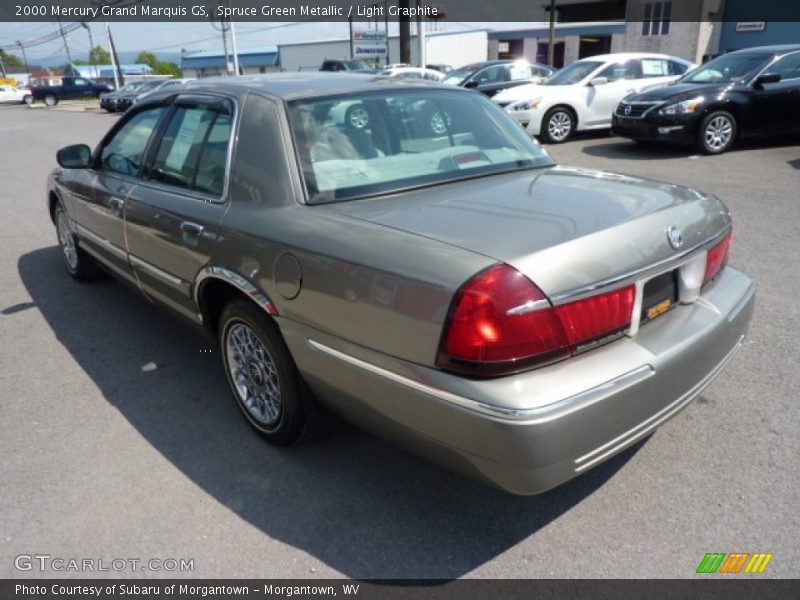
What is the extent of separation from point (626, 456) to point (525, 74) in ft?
47.9

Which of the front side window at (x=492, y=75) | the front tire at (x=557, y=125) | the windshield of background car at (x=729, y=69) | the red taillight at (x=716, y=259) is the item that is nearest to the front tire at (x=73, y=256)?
the red taillight at (x=716, y=259)

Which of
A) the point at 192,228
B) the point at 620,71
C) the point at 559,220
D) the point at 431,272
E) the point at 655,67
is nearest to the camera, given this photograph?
the point at 431,272

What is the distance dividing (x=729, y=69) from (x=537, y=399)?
35.0ft

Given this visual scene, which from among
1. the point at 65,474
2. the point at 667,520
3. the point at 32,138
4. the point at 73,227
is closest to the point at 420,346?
the point at 667,520

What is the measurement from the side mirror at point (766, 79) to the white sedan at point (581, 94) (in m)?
2.66

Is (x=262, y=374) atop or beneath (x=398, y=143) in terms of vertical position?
beneath

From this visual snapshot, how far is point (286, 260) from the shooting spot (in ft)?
8.41

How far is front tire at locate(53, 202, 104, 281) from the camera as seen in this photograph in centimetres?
534

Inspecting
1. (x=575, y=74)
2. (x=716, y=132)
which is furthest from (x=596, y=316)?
(x=575, y=74)

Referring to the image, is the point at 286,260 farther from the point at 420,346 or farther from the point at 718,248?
the point at 718,248

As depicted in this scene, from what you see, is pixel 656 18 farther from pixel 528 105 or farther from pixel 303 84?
pixel 303 84

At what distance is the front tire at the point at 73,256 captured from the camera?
5.34 m

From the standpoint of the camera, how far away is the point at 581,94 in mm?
12133

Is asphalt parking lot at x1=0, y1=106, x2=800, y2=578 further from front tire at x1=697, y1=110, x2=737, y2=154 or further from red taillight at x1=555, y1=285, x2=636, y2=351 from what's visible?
front tire at x1=697, y1=110, x2=737, y2=154
